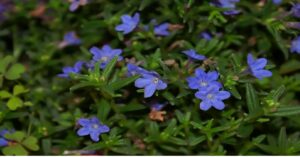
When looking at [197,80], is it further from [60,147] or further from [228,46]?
[60,147]

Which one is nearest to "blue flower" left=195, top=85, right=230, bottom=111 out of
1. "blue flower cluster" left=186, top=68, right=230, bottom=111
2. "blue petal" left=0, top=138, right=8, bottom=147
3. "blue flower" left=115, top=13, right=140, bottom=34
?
"blue flower cluster" left=186, top=68, right=230, bottom=111

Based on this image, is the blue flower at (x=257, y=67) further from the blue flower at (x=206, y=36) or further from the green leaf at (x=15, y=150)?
the green leaf at (x=15, y=150)

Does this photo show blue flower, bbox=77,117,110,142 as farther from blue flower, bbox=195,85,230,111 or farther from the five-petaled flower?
blue flower, bbox=195,85,230,111

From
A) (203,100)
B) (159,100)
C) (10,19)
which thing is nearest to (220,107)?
(203,100)

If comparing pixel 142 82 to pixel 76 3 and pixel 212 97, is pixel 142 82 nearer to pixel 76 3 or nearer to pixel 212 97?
pixel 212 97

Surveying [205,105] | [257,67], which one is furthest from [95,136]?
[257,67]

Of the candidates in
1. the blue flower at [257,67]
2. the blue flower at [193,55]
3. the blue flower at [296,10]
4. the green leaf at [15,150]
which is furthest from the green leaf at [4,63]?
the blue flower at [296,10]
